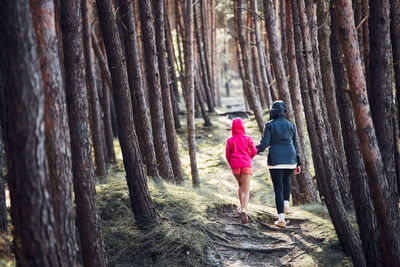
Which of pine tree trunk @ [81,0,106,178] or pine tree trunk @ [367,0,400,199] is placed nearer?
pine tree trunk @ [367,0,400,199]

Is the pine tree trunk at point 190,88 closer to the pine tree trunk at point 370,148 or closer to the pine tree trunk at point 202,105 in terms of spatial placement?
the pine tree trunk at point 202,105

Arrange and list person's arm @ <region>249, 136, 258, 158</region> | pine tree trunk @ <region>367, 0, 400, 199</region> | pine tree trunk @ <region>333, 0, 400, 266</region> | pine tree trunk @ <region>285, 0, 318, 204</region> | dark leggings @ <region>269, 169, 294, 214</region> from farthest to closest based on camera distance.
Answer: pine tree trunk @ <region>285, 0, 318, 204</region>
person's arm @ <region>249, 136, 258, 158</region>
dark leggings @ <region>269, 169, 294, 214</region>
pine tree trunk @ <region>367, 0, 400, 199</region>
pine tree trunk @ <region>333, 0, 400, 266</region>

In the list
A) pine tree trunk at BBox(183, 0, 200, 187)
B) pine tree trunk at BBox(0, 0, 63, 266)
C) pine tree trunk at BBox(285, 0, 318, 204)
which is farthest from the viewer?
pine tree trunk at BBox(183, 0, 200, 187)

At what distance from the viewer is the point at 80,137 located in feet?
19.9

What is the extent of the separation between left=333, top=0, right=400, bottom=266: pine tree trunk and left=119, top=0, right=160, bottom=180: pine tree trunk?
479cm

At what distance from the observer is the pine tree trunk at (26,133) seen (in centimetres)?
386

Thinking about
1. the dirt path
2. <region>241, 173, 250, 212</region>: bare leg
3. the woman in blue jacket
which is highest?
the woman in blue jacket

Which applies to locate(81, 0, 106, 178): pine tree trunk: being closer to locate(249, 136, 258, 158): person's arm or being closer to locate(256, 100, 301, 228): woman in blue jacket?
locate(249, 136, 258, 158): person's arm

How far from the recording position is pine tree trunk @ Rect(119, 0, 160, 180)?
9508 mm

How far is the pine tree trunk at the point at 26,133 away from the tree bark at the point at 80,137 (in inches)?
81.4

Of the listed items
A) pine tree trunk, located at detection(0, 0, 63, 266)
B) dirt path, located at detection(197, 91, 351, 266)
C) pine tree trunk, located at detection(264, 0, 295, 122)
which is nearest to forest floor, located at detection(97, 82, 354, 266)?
dirt path, located at detection(197, 91, 351, 266)

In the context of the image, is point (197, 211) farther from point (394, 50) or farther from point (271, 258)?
point (394, 50)

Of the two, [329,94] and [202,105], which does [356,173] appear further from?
[202,105]

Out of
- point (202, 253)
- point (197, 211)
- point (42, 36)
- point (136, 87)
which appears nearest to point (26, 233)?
point (42, 36)
